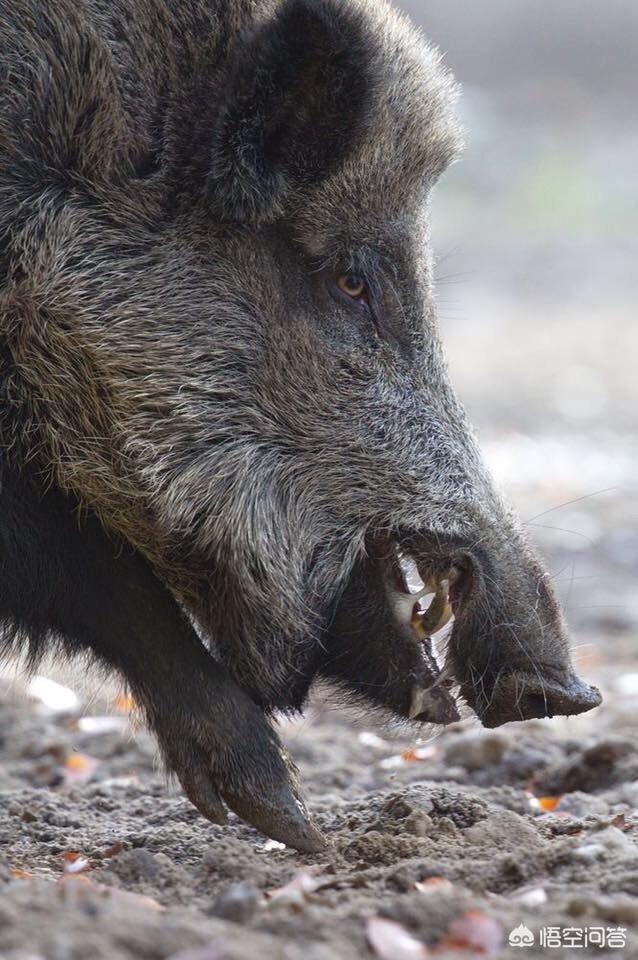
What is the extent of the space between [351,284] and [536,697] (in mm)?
1249

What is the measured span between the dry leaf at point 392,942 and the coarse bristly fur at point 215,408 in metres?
1.11

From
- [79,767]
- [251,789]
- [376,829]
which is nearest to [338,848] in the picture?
[376,829]

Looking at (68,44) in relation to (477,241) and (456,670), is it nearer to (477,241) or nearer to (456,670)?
(456,670)

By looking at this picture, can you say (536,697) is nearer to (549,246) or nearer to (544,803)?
(544,803)

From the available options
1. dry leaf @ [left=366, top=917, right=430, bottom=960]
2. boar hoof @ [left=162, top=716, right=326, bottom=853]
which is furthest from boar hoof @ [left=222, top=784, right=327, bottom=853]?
dry leaf @ [left=366, top=917, right=430, bottom=960]

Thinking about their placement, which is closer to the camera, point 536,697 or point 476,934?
point 476,934

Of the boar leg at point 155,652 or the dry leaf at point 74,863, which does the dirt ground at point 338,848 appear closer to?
→ the dry leaf at point 74,863

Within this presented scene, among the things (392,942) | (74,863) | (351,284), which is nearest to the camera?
(392,942)

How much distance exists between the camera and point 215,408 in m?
3.98

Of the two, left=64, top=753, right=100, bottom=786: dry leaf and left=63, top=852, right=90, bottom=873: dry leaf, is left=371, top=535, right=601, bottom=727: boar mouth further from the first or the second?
left=64, top=753, right=100, bottom=786: dry leaf

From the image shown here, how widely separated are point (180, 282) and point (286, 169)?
0.42 meters

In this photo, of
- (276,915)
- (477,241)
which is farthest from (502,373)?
(276,915)

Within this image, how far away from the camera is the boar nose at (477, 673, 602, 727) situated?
3.93m

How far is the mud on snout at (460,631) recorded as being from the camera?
3.96 meters
